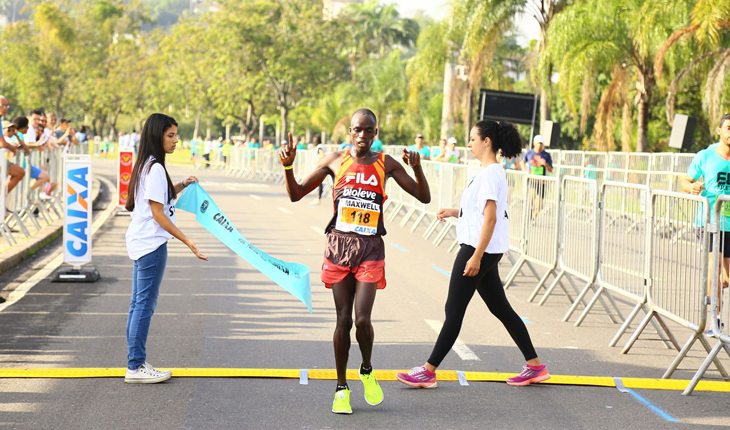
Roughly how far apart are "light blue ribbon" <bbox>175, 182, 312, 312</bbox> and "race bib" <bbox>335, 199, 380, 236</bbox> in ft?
2.67

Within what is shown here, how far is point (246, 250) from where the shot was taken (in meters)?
8.31

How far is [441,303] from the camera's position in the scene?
12.6m

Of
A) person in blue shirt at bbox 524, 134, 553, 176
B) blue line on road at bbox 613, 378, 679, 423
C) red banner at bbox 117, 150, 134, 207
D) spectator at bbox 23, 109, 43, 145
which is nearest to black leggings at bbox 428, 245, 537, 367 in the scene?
blue line on road at bbox 613, 378, 679, 423

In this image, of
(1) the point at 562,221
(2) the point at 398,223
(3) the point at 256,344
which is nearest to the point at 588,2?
(2) the point at 398,223

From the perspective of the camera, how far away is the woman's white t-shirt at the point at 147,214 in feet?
26.2

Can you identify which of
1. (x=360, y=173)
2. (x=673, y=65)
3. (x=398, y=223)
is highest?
(x=673, y=65)

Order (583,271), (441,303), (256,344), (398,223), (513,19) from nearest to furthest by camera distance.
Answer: (256,344) → (583,271) → (441,303) → (398,223) → (513,19)

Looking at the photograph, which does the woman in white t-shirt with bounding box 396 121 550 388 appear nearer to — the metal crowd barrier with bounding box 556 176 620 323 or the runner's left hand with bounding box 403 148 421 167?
the runner's left hand with bounding box 403 148 421 167

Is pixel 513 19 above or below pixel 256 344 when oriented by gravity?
above

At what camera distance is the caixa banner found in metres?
13.3

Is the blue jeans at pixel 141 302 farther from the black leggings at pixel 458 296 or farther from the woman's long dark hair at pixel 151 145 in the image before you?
Result: the black leggings at pixel 458 296

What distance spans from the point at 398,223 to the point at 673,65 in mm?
12590

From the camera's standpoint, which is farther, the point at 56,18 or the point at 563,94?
the point at 56,18

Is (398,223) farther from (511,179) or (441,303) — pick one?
(441,303)
